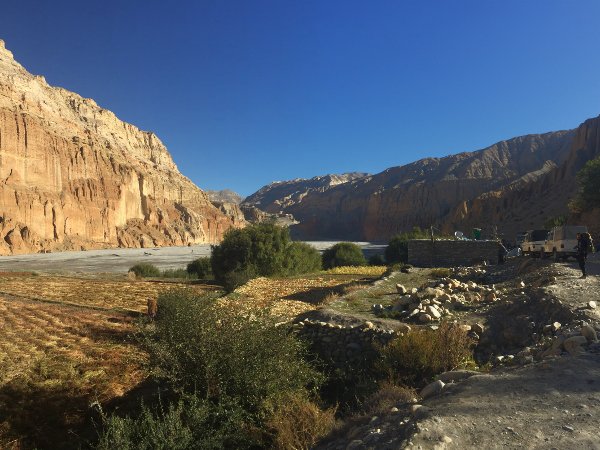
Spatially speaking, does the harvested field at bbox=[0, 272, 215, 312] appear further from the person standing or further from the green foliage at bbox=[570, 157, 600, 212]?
the green foliage at bbox=[570, 157, 600, 212]

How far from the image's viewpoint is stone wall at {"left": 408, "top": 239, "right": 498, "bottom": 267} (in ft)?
79.8

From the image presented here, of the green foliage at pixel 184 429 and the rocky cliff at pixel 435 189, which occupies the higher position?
the rocky cliff at pixel 435 189

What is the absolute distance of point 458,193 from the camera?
444ft

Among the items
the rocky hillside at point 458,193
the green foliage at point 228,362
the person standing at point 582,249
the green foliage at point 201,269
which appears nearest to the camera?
the green foliage at point 228,362

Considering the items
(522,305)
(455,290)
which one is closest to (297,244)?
(455,290)

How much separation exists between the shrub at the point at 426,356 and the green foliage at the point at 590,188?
1755 inches

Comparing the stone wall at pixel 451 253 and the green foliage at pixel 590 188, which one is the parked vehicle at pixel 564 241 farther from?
the green foliage at pixel 590 188

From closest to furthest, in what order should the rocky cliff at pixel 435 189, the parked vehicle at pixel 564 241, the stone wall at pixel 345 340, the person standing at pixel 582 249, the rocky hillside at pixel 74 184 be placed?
the stone wall at pixel 345 340 → the person standing at pixel 582 249 → the parked vehicle at pixel 564 241 → the rocky hillside at pixel 74 184 → the rocky cliff at pixel 435 189

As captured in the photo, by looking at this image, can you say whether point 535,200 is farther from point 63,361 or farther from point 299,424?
point 63,361

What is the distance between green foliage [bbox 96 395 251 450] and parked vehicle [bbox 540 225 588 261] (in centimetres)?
1811

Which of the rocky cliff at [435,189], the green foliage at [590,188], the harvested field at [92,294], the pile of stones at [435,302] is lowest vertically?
the pile of stones at [435,302]

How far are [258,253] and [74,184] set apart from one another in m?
89.3

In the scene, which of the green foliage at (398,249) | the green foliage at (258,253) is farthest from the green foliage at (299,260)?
the green foliage at (398,249)

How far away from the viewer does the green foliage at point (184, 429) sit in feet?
15.9
